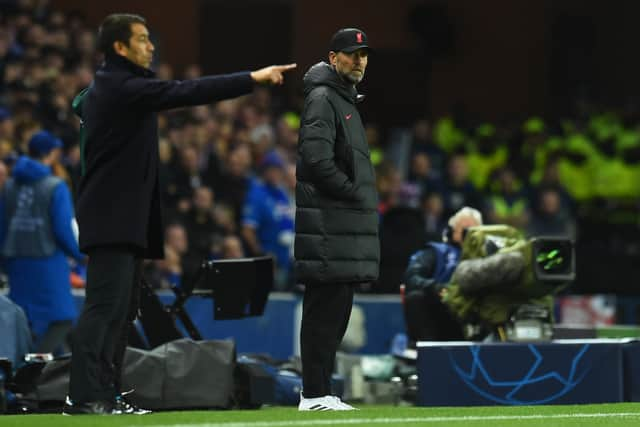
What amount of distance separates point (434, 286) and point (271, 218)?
16.3ft

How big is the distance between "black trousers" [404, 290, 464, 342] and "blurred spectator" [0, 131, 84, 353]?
2358 millimetres

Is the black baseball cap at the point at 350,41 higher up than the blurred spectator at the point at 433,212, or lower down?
higher up

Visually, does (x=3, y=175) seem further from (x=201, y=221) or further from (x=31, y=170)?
(x=201, y=221)

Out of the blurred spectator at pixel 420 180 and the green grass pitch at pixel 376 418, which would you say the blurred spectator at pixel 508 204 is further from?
the green grass pitch at pixel 376 418

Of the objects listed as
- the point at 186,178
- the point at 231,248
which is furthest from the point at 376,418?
the point at 186,178

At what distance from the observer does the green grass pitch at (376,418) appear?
7926 mm

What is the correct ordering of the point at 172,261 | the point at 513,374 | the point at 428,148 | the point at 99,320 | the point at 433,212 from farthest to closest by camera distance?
the point at 428,148
the point at 433,212
the point at 172,261
the point at 513,374
the point at 99,320

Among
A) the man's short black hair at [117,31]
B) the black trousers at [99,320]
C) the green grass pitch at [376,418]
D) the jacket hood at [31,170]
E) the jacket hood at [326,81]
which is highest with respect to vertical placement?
the man's short black hair at [117,31]

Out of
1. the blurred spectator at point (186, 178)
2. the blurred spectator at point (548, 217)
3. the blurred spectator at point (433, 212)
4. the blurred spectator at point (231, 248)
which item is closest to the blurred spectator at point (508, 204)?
the blurred spectator at point (548, 217)

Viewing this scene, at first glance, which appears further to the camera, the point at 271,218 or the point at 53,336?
the point at 271,218

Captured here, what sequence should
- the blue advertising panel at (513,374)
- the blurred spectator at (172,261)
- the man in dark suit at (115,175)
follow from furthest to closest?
the blurred spectator at (172,261)
the blue advertising panel at (513,374)
the man in dark suit at (115,175)

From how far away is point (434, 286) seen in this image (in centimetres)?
1170

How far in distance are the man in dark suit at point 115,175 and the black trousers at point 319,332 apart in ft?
3.61

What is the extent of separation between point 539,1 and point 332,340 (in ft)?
56.8
